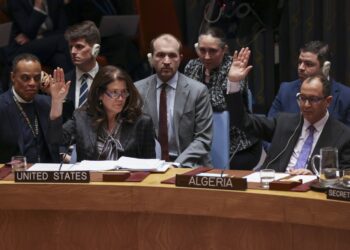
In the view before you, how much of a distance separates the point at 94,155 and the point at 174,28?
128 inches

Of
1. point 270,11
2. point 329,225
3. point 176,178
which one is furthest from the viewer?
point 270,11

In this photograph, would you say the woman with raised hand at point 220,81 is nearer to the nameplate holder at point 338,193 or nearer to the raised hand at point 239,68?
the raised hand at point 239,68

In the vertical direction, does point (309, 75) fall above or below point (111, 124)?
above

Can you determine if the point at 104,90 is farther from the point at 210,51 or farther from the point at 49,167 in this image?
the point at 210,51

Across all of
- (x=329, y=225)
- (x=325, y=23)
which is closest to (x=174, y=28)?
(x=325, y=23)

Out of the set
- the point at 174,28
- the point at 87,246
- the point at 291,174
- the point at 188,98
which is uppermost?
the point at 174,28

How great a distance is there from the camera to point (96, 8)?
731 cm

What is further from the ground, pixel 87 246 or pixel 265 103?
pixel 265 103

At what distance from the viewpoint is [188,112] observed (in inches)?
197

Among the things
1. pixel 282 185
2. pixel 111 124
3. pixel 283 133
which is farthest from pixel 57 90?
pixel 282 185

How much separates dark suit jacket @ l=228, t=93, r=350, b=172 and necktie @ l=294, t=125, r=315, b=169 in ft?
0.18

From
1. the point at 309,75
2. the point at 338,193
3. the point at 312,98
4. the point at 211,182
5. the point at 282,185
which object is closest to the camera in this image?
the point at 338,193

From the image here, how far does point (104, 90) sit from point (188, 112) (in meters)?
0.63

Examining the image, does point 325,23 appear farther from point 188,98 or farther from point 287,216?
point 287,216
